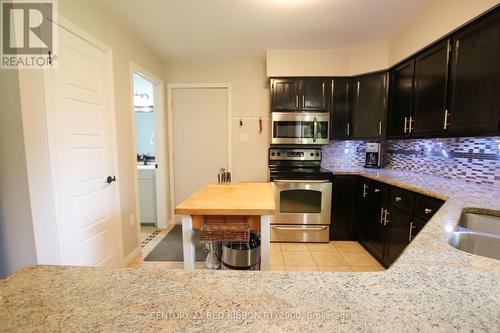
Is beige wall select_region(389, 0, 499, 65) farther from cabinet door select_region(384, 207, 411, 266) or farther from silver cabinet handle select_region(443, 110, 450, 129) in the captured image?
cabinet door select_region(384, 207, 411, 266)

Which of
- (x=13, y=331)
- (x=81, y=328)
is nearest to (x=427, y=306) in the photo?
(x=81, y=328)

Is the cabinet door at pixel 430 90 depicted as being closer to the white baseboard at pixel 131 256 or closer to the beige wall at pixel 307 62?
the beige wall at pixel 307 62

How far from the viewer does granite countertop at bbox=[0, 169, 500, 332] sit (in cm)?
38

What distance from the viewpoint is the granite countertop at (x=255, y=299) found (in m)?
0.38

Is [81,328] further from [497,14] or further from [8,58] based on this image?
[497,14]

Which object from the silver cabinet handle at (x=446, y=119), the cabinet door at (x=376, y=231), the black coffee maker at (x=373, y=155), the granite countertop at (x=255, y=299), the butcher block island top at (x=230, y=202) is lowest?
the cabinet door at (x=376, y=231)

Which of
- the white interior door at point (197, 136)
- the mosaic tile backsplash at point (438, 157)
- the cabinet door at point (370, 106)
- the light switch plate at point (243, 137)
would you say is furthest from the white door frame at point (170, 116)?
the cabinet door at point (370, 106)

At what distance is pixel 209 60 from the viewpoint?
3219 mm

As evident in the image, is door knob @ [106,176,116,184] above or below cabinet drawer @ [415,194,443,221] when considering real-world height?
above

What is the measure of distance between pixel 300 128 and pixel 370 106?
2.99 ft

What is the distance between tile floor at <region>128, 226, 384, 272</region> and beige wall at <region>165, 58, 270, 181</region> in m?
1.32

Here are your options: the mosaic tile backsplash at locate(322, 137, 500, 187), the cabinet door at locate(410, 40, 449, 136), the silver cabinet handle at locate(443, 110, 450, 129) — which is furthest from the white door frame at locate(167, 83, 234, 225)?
the silver cabinet handle at locate(443, 110, 450, 129)

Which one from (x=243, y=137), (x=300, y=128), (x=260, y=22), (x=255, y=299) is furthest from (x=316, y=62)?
(x=255, y=299)

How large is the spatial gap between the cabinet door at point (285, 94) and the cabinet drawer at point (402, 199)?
1.56 metres
